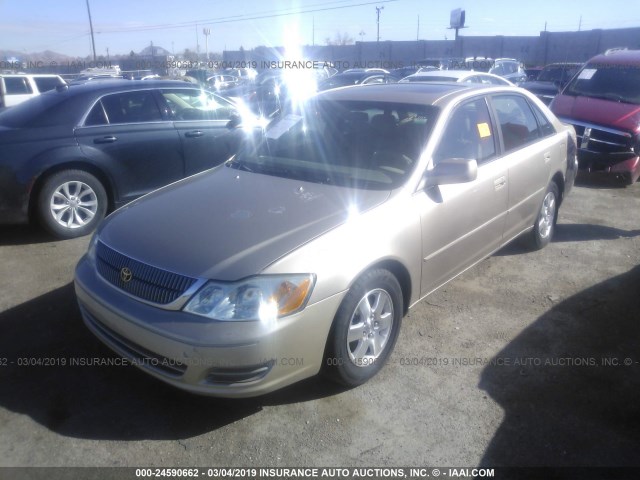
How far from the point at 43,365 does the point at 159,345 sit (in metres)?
1.24

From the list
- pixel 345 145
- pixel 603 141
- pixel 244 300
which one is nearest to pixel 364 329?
pixel 244 300

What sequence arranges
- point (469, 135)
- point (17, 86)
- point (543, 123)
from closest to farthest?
1. point (469, 135)
2. point (543, 123)
3. point (17, 86)

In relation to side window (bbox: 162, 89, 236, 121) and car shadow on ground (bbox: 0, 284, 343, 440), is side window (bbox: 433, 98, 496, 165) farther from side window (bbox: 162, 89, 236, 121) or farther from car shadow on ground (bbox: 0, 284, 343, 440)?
side window (bbox: 162, 89, 236, 121)

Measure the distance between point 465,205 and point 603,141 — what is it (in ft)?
17.3

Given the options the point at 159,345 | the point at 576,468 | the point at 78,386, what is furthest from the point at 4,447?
the point at 576,468

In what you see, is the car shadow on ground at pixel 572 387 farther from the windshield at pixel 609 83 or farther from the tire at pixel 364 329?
the windshield at pixel 609 83

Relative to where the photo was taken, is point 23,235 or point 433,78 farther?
point 433,78

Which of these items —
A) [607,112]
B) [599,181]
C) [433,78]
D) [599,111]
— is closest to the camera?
[607,112]

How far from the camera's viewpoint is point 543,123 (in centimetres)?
485

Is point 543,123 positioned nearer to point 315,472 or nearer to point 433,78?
point 315,472

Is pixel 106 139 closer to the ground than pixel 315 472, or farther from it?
farther from it

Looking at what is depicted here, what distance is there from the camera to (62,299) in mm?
4109

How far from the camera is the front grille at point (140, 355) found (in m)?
2.57

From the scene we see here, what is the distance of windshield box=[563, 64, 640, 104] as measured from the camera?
26.7 ft
